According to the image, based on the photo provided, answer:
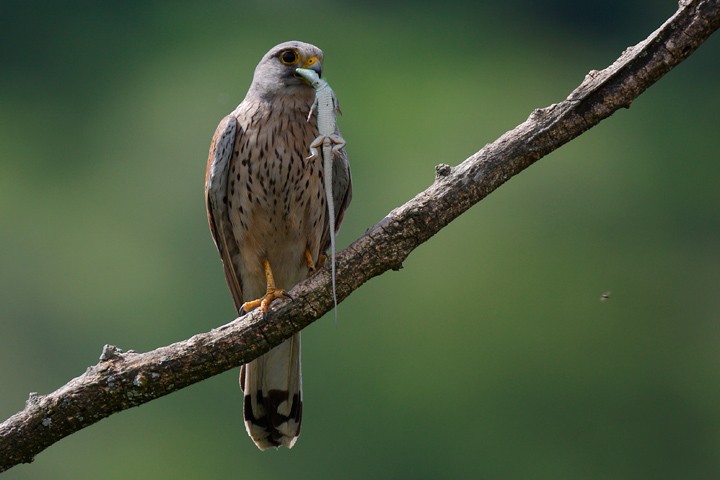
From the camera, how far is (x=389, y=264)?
2.70 meters

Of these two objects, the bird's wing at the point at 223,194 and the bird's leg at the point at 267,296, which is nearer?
the bird's leg at the point at 267,296

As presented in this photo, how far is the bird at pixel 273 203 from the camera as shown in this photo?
3.29 m

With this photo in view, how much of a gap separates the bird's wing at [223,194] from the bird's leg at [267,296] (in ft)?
0.57

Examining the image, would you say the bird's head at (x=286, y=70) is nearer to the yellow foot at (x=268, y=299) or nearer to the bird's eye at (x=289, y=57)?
the bird's eye at (x=289, y=57)

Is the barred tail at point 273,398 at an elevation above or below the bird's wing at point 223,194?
below

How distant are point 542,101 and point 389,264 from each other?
4.84 meters

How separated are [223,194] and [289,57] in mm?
545

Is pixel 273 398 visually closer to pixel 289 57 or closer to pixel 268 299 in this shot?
pixel 268 299

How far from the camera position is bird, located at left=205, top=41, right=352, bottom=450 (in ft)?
10.8

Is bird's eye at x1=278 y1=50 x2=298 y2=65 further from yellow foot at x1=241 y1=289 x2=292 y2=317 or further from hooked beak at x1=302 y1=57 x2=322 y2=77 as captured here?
yellow foot at x1=241 y1=289 x2=292 y2=317

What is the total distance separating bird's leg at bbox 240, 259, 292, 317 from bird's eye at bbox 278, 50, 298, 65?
2.34 feet

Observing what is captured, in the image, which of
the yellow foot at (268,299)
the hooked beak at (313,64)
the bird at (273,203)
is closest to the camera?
the yellow foot at (268,299)

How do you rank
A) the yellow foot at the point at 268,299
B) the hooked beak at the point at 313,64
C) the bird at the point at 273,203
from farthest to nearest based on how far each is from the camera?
the hooked beak at the point at 313,64, the bird at the point at 273,203, the yellow foot at the point at 268,299

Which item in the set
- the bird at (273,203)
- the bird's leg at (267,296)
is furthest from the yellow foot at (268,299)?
the bird at (273,203)
